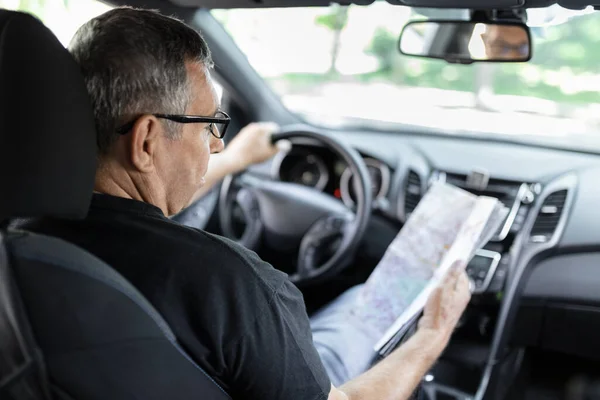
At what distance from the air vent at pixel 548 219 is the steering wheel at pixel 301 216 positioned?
0.63 m

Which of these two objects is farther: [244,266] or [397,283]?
[397,283]

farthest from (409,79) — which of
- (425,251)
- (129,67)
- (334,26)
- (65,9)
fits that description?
(129,67)

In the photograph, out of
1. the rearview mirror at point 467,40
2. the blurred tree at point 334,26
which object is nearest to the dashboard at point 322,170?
the rearview mirror at point 467,40

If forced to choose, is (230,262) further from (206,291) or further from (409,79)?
(409,79)

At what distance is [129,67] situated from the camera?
1.31 m

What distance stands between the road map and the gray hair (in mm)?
953

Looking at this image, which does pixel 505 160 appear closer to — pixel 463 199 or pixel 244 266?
pixel 463 199

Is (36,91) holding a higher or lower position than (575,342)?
higher

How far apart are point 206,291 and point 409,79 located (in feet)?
13.2

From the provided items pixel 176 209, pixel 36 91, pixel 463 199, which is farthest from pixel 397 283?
pixel 36 91

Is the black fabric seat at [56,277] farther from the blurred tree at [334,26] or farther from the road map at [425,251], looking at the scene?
the blurred tree at [334,26]

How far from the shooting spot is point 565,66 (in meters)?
4.56

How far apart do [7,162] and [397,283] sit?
4.19ft

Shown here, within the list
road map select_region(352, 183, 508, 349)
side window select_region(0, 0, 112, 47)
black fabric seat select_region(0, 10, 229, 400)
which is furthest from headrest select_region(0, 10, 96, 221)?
side window select_region(0, 0, 112, 47)
